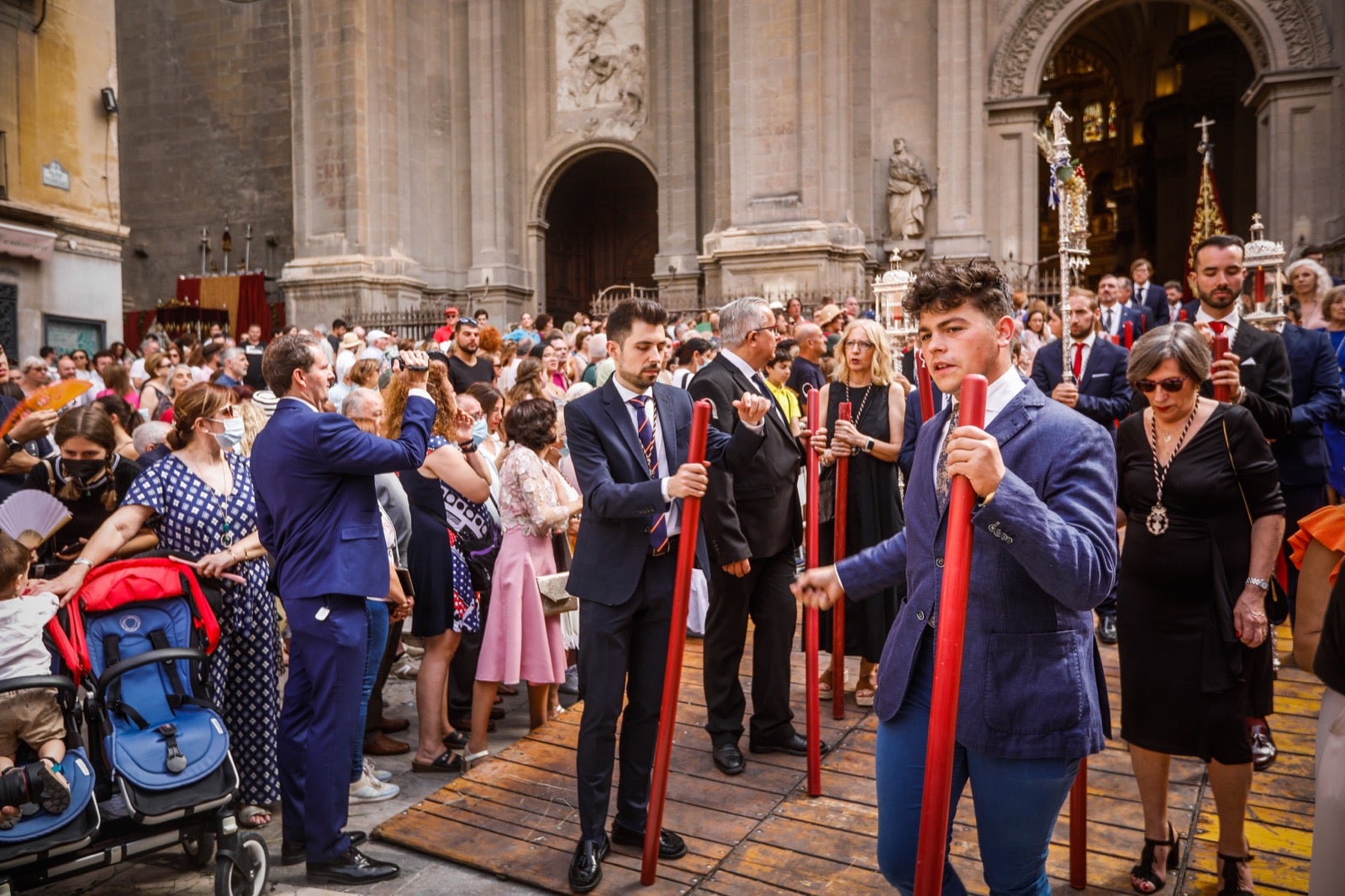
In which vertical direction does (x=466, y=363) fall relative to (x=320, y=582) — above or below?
above

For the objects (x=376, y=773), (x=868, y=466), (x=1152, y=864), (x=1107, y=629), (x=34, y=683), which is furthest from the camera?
(x=1107, y=629)

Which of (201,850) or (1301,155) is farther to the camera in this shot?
(1301,155)

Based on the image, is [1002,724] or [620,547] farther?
[620,547]

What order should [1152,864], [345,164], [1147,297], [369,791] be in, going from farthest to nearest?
[345,164], [1147,297], [369,791], [1152,864]

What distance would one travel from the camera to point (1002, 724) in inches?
95.7

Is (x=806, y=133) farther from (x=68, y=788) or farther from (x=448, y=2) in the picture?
(x=68, y=788)

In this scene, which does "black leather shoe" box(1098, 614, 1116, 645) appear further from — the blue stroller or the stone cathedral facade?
the stone cathedral facade

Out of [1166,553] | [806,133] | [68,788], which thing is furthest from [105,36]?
[1166,553]

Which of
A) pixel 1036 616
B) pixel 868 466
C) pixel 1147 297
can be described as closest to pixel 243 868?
pixel 1036 616

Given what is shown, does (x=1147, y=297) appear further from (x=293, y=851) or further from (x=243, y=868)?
(x=243, y=868)

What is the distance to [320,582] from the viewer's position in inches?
158

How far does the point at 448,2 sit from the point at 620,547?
21720mm

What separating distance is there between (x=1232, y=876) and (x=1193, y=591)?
104cm

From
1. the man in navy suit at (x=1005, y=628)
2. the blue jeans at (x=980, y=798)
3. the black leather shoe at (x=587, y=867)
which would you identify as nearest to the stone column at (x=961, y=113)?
the black leather shoe at (x=587, y=867)
